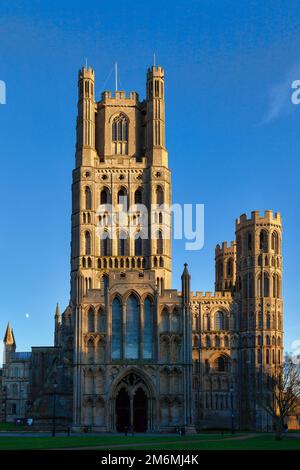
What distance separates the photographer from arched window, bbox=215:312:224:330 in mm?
123000

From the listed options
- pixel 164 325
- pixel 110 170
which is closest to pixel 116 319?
pixel 164 325

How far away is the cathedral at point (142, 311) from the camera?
89938mm

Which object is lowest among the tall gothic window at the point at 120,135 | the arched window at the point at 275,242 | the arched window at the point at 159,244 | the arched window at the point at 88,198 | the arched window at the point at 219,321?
the arched window at the point at 219,321

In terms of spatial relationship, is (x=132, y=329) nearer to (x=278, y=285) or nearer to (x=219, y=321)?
(x=219, y=321)

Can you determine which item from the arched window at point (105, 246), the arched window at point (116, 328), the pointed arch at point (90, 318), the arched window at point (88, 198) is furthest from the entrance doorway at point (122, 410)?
the arched window at point (88, 198)

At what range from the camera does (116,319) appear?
91188 millimetres

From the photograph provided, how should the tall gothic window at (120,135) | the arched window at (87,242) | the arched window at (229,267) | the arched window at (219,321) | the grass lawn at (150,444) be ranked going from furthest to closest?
the arched window at (229,267), the arched window at (219,321), the tall gothic window at (120,135), the arched window at (87,242), the grass lawn at (150,444)

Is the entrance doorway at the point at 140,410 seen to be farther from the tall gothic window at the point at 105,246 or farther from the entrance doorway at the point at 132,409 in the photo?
the tall gothic window at the point at 105,246

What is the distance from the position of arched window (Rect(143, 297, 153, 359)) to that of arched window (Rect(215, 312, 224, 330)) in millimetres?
33156

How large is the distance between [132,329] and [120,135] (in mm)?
33012

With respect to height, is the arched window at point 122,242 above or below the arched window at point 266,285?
above

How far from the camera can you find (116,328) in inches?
3580

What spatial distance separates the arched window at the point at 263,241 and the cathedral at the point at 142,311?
0.17 m

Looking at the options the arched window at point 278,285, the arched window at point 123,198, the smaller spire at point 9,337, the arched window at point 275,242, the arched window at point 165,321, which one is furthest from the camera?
the smaller spire at point 9,337
